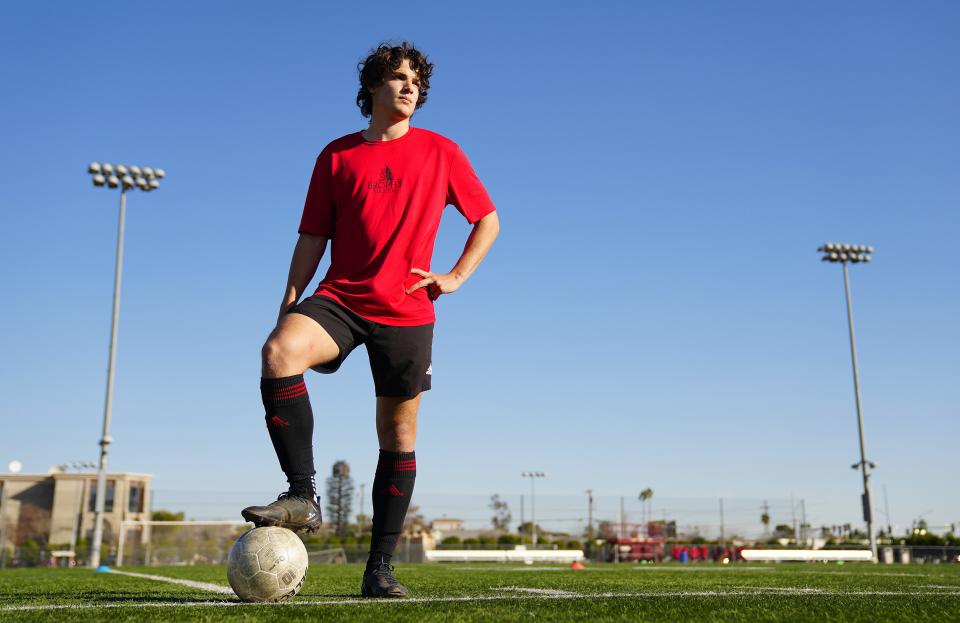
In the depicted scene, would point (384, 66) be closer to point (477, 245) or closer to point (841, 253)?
point (477, 245)

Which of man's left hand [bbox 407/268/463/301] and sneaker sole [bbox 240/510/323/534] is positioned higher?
man's left hand [bbox 407/268/463/301]

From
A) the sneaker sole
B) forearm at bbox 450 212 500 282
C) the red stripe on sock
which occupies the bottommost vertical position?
the sneaker sole

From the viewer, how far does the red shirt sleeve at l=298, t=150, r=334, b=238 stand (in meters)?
3.96

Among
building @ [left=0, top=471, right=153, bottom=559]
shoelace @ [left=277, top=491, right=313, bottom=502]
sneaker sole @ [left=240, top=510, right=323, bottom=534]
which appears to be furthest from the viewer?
building @ [left=0, top=471, right=153, bottom=559]

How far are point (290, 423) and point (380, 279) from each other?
0.72 meters

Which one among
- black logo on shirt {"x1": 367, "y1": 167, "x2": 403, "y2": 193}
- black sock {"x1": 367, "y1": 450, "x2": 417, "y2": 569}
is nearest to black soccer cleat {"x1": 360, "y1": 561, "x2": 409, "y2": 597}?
black sock {"x1": 367, "y1": 450, "x2": 417, "y2": 569}

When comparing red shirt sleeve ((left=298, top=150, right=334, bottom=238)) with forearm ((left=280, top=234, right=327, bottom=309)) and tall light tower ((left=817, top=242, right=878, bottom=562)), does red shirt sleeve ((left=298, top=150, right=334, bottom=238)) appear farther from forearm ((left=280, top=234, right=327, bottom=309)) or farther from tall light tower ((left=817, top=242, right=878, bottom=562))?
tall light tower ((left=817, top=242, right=878, bottom=562))

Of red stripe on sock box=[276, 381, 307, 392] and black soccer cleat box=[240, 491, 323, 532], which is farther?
red stripe on sock box=[276, 381, 307, 392]

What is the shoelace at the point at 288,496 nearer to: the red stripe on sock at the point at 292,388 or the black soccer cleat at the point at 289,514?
the black soccer cleat at the point at 289,514

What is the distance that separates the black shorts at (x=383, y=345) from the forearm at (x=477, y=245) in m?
0.37

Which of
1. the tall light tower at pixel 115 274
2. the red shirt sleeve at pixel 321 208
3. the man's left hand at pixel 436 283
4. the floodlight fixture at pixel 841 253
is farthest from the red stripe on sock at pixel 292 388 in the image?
the floodlight fixture at pixel 841 253

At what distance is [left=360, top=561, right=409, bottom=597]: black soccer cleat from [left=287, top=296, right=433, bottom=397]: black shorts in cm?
76

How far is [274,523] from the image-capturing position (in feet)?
10.6

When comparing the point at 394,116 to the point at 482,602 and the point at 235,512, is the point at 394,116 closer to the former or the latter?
→ the point at 482,602
